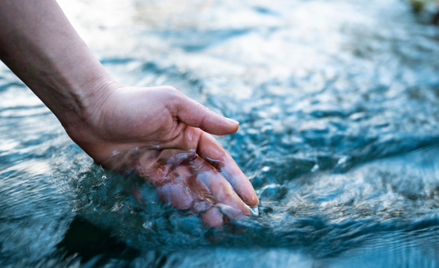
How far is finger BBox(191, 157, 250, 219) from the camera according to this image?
192 cm

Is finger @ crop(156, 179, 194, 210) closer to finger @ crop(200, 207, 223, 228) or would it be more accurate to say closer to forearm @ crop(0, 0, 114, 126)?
finger @ crop(200, 207, 223, 228)

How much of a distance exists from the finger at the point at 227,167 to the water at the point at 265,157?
6.6 inches

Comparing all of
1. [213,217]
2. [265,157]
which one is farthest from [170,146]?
[265,157]

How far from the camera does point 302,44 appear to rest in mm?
5684

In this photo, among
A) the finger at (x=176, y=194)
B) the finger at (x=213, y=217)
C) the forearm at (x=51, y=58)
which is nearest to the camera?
the forearm at (x=51, y=58)

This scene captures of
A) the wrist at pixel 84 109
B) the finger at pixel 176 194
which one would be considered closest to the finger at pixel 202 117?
the finger at pixel 176 194

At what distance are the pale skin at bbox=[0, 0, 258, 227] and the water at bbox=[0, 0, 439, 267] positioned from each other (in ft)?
0.41

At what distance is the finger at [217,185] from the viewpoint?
1.92 meters

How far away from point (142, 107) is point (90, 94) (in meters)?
0.39

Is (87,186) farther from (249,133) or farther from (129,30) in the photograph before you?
(129,30)

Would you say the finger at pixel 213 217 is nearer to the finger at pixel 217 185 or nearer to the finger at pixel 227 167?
the finger at pixel 217 185

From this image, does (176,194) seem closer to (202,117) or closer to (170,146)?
(170,146)

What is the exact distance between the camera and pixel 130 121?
A: 1.93 m

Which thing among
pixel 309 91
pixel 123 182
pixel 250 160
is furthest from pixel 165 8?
pixel 123 182
